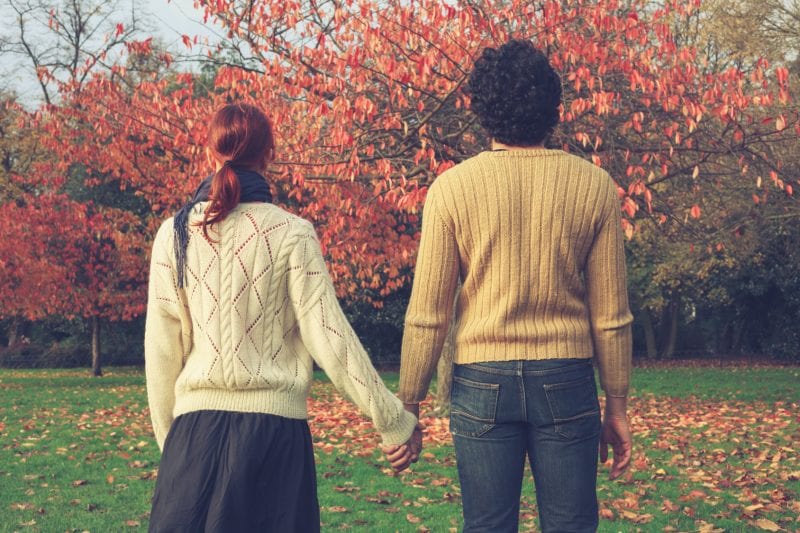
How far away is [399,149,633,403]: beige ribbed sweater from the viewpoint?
2744 mm

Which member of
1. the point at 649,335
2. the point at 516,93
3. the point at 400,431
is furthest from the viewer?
the point at 649,335

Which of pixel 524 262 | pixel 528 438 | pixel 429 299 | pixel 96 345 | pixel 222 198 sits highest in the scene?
pixel 222 198

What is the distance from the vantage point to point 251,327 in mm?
2832

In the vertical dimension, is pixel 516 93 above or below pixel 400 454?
above

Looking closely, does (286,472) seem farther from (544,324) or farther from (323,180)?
(323,180)

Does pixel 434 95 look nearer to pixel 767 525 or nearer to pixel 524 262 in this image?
pixel 767 525

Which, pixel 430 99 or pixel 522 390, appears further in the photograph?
pixel 430 99

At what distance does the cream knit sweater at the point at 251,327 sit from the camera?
9.21 ft

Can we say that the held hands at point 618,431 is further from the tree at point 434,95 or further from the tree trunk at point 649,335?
the tree trunk at point 649,335

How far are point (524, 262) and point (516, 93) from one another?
56 cm

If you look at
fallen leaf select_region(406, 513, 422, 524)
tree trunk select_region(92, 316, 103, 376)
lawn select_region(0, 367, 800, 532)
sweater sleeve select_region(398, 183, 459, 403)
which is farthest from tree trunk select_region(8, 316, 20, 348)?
sweater sleeve select_region(398, 183, 459, 403)

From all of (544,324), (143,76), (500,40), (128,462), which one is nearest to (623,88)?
(500,40)

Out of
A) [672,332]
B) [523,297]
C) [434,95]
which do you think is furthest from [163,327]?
[672,332]

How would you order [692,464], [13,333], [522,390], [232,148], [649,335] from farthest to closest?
[13,333] → [649,335] → [692,464] → [232,148] → [522,390]
